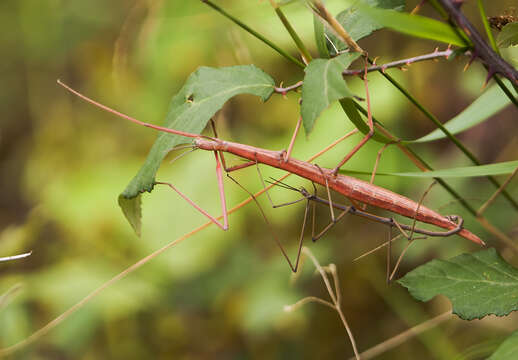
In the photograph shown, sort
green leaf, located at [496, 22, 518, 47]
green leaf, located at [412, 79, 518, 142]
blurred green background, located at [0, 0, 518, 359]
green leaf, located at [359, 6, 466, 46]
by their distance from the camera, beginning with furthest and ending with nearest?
1. blurred green background, located at [0, 0, 518, 359]
2. green leaf, located at [412, 79, 518, 142]
3. green leaf, located at [496, 22, 518, 47]
4. green leaf, located at [359, 6, 466, 46]

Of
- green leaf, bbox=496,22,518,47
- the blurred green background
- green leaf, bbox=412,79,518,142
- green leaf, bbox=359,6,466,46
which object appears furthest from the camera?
the blurred green background

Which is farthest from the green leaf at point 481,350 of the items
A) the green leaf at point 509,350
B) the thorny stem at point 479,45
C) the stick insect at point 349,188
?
the thorny stem at point 479,45

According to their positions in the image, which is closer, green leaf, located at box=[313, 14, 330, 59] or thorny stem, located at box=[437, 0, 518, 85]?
thorny stem, located at box=[437, 0, 518, 85]

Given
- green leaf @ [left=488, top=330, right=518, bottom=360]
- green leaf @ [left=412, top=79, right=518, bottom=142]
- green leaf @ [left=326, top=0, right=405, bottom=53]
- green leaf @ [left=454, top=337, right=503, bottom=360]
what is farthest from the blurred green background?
green leaf @ [left=488, top=330, right=518, bottom=360]

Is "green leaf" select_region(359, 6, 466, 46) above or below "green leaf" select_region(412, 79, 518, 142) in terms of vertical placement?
above

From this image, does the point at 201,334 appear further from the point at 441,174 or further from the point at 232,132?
the point at 441,174

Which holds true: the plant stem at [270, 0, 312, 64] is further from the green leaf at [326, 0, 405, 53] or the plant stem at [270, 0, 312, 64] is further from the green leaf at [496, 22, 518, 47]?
the green leaf at [496, 22, 518, 47]

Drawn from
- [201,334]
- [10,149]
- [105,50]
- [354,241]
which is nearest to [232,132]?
[354,241]

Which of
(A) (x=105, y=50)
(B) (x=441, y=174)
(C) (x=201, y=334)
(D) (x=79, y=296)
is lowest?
(C) (x=201, y=334)
